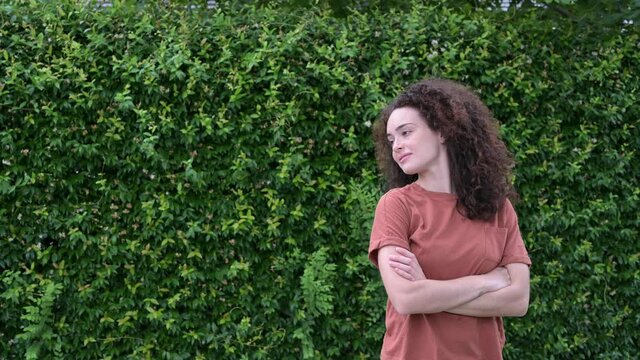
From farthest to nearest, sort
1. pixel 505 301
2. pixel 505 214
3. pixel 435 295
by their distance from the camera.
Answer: pixel 505 214, pixel 505 301, pixel 435 295

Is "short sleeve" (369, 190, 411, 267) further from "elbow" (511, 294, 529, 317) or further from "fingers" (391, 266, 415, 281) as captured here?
"elbow" (511, 294, 529, 317)

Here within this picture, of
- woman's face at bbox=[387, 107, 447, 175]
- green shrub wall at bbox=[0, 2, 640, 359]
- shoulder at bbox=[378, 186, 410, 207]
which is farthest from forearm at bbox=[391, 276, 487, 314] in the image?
green shrub wall at bbox=[0, 2, 640, 359]

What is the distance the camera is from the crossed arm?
242 cm

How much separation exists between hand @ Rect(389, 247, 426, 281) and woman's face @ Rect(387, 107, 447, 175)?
0.90 feet

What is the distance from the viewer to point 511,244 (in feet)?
8.55

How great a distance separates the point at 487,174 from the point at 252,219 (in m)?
2.26

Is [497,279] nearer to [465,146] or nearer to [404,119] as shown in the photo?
[465,146]

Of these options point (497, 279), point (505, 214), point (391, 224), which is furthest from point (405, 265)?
point (505, 214)

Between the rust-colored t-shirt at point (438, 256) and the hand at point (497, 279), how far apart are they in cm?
2

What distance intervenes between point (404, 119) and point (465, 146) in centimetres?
22

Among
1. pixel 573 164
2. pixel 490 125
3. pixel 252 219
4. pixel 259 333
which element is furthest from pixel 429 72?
pixel 490 125

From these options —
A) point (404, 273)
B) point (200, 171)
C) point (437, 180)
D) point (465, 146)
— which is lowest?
point (200, 171)

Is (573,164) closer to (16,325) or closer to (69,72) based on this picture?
(69,72)

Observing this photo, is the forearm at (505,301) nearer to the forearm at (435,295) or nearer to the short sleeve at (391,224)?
the forearm at (435,295)
